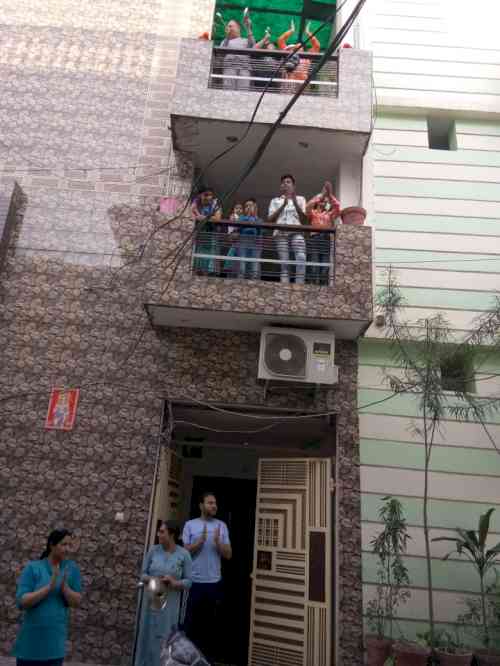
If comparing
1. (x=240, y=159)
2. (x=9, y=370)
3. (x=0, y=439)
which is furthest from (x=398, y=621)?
(x=240, y=159)

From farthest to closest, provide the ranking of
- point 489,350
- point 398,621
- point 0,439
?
1. point 489,350
2. point 0,439
3. point 398,621

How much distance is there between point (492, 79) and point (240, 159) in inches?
160

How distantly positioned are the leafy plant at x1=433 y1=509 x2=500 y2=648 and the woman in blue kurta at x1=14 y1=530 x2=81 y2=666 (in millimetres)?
3766

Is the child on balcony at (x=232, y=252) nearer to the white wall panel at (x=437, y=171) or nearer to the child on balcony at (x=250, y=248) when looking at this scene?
the child on balcony at (x=250, y=248)

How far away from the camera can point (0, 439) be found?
6277 mm

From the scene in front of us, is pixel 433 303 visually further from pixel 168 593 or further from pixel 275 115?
pixel 168 593

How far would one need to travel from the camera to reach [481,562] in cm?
548

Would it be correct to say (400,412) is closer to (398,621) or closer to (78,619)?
(398,621)

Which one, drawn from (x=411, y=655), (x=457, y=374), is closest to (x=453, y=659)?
(x=411, y=655)

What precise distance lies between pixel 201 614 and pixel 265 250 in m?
4.19

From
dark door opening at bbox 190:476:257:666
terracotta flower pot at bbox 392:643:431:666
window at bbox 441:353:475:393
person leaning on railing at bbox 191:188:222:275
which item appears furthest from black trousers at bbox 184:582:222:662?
window at bbox 441:353:475:393

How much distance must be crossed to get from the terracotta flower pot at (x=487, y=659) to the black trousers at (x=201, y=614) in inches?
99.4

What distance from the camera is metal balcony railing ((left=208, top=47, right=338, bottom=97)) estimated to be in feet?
25.0

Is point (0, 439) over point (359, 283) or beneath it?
beneath
